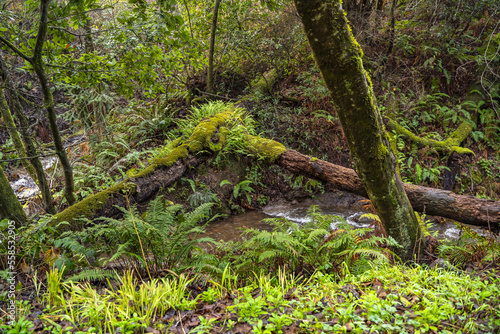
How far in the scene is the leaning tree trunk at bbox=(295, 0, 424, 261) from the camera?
2.66m

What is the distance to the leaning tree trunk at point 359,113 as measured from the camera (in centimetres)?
266

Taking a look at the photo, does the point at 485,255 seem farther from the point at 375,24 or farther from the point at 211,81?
the point at 211,81

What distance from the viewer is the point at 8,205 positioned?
3.51 metres

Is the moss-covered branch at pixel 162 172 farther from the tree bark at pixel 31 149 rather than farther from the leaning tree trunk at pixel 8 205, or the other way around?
the tree bark at pixel 31 149

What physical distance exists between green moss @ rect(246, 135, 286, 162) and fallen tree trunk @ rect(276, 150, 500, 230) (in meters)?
0.92

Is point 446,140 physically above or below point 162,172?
below

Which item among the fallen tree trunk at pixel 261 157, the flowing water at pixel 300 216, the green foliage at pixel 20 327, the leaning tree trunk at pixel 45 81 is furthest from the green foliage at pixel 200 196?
the green foliage at pixel 20 327

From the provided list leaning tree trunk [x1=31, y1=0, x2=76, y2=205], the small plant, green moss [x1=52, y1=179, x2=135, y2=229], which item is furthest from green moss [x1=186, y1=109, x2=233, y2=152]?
leaning tree trunk [x1=31, y1=0, x2=76, y2=205]

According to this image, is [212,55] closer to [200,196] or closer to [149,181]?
[200,196]

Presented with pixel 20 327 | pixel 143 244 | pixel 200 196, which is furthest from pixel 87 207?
pixel 200 196

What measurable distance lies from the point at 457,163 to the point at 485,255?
3.96m

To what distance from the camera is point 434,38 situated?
8.45 m

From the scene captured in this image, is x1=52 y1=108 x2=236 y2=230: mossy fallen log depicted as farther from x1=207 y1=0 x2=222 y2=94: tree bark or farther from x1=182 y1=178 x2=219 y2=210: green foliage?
x1=207 y1=0 x2=222 y2=94: tree bark

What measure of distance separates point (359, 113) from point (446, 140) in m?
5.63
